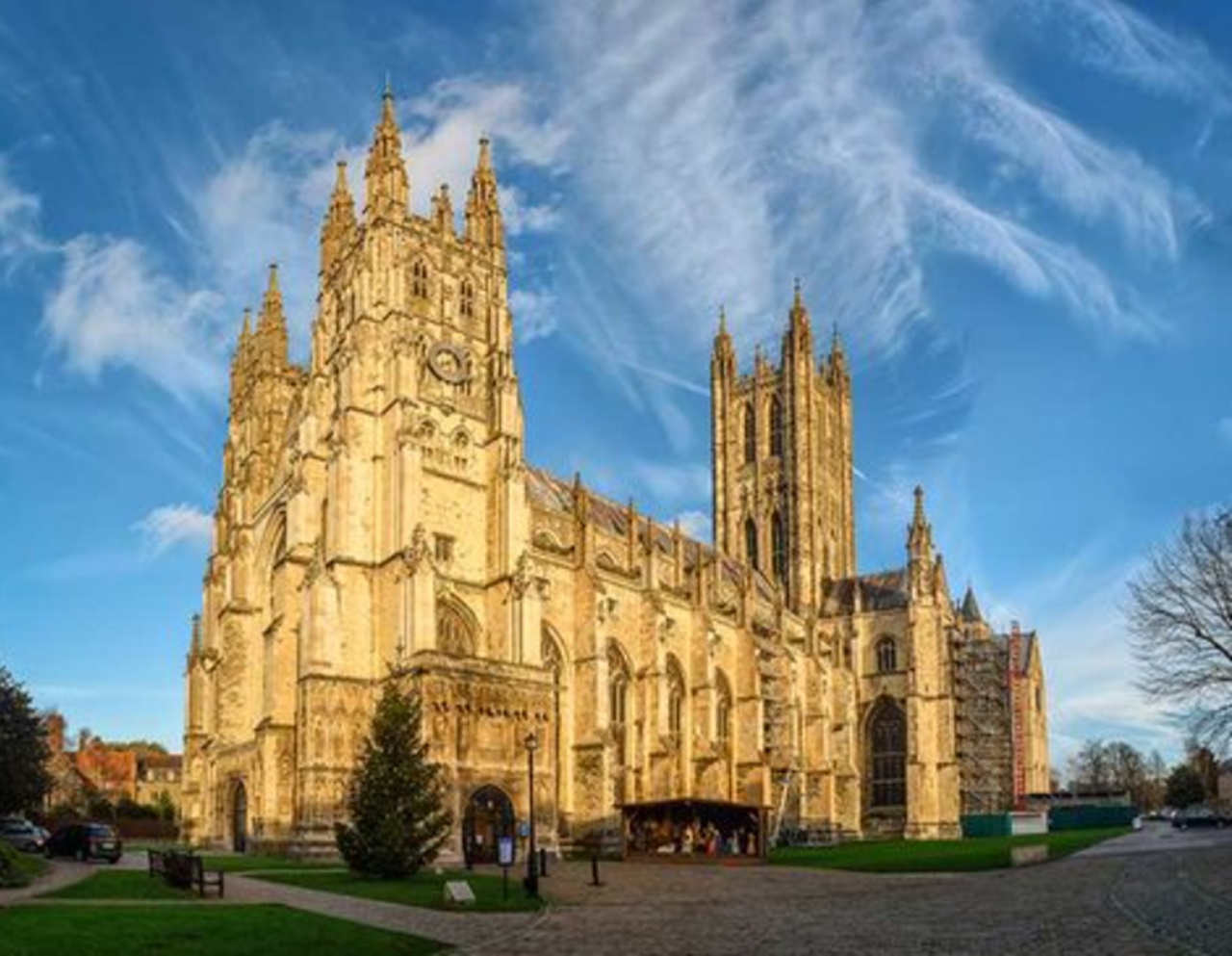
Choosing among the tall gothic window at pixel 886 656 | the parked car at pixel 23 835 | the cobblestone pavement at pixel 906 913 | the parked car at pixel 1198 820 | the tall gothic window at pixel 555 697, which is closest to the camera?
the cobblestone pavement at pixel 906 913

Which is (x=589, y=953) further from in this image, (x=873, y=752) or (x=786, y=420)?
(x=786, y=420)

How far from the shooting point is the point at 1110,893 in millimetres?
27281

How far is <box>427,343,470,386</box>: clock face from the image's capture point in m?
56.2

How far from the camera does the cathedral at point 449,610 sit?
49.4m

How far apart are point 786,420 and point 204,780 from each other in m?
51.6

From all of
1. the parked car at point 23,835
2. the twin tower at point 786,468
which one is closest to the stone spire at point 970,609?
the twin tower at point 786,468

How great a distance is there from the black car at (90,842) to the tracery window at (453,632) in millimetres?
14496

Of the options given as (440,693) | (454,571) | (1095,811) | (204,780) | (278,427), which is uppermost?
(278,427)

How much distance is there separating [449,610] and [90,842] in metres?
16.6

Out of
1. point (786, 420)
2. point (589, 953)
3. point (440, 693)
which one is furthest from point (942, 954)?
point (786, 420)

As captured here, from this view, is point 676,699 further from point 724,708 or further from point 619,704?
point 619,704

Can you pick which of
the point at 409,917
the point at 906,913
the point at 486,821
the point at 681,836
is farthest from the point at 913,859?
the point at 409,917

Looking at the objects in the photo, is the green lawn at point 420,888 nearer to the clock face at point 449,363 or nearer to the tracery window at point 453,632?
the tracery window at point 453,632

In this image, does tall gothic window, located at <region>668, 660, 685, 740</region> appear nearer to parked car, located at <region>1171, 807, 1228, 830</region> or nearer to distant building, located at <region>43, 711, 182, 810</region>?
parked car, located at <region>1171, 807, 1228, 830</region>
